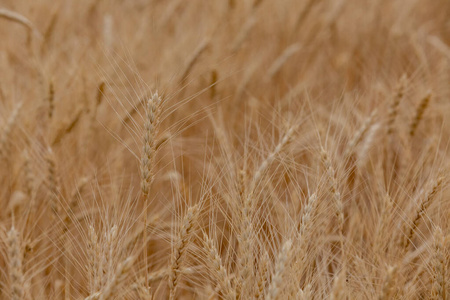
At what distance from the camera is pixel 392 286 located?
1.02 m

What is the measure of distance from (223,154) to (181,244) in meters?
0.37

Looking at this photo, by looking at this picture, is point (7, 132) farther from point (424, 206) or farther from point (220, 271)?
point (424, 206)

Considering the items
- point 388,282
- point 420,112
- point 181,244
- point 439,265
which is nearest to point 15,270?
point 181,244

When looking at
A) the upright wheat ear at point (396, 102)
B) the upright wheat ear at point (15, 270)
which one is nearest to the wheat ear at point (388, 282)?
the upright wheat ear at point (15, 270)

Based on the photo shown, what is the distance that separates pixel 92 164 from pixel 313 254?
873 millimetres

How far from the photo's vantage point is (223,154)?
1.36m

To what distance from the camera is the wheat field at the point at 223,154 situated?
111cm

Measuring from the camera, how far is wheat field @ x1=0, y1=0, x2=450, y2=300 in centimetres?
111

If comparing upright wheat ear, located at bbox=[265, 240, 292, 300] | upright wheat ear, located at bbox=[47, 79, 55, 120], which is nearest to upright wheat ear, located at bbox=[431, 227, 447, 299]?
upright wheat ear, located at bbox=[265, 240, 292, 300]

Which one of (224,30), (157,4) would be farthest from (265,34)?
(157,4)

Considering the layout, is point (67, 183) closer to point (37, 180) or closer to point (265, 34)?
point (37, 180)

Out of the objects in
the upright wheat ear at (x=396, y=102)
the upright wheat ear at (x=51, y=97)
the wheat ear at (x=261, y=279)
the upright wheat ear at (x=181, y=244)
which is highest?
the upright wheat ear at (x=51, y=97)

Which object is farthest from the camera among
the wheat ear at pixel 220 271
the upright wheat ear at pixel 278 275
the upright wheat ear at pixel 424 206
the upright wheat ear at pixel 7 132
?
the upright wheat ear at pixel 7 132

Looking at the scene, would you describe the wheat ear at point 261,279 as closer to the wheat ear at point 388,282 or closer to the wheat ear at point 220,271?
the wheat ear at point 220,271
